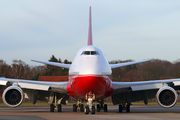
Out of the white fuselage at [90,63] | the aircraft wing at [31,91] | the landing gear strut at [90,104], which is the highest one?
the white fuselage at [90,63]

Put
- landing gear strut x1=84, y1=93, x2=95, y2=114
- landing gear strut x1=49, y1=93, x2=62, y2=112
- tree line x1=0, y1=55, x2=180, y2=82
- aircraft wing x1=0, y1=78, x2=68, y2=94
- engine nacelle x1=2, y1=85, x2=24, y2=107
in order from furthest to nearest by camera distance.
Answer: tree line x1=0, y1=55, x2=180, y2=82 < landing gear strut x1=49, y1=93, x2=62, y2=112 < aircraft wing x1=0, y1=78, x2=68, y2=94 < engine nacelle x1=2, y1=85, x2=24, y2=107 < landing gear strut x1=84, y1=93, x2=95, y2=114

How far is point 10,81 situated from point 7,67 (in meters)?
46.9

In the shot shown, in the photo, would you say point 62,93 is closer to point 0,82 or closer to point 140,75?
point 0,82

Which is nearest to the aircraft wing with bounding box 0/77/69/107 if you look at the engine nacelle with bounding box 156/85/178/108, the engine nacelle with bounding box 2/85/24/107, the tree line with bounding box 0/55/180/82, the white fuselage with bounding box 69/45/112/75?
the engine nacelle with bounding box 2/85/24/107

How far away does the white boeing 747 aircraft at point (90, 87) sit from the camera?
15.7 metres

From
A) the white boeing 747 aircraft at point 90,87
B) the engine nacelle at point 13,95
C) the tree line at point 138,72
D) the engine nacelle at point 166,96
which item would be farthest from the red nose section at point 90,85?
the tree line at point 138,72

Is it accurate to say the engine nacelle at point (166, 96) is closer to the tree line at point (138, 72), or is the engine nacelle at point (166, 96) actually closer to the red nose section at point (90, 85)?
the red nose section at point (90, 85)

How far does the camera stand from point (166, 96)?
17906mm

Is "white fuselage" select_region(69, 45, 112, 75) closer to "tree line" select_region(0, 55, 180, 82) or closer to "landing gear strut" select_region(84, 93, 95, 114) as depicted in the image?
"landing gear strut" select_region(84, 93, 95, 114)

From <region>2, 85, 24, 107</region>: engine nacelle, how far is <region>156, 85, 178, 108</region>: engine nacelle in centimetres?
870

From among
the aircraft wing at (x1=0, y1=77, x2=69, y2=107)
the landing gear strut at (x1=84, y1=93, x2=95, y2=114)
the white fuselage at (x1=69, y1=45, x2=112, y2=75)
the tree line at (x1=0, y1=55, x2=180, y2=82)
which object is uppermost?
the tree line at (x1=0, y1=55, x2=180, y2=82)

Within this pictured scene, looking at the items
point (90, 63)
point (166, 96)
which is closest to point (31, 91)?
point (90, 63)

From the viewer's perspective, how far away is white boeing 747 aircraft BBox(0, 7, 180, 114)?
1572cm

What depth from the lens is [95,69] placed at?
1545 cm
